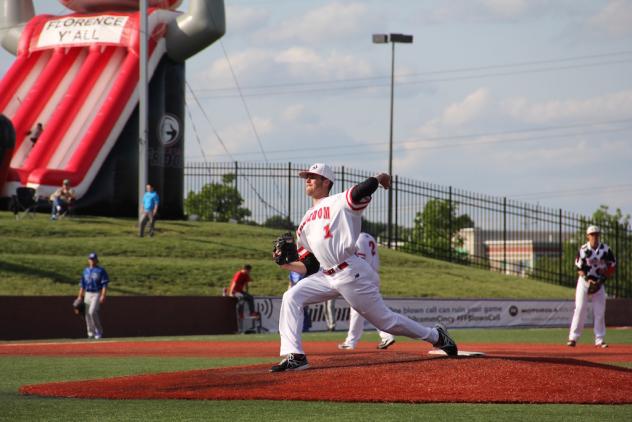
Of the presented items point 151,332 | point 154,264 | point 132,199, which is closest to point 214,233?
point 132,199

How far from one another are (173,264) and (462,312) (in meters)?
8.66

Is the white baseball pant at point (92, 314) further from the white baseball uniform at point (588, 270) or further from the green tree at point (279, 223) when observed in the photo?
the green tree at point (279, 223)

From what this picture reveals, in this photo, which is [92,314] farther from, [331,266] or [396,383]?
[396,383]

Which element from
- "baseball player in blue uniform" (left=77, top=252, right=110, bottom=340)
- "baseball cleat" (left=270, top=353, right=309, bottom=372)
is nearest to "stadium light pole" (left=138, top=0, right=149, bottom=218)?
"baseball player in blue uniform" (left=77, top=252, right=110, bottom=340)

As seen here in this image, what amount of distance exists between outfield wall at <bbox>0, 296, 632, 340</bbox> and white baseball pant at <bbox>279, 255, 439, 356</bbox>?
49.2 ft

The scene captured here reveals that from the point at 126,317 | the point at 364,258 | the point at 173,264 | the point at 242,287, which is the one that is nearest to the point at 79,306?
the point at 126,317

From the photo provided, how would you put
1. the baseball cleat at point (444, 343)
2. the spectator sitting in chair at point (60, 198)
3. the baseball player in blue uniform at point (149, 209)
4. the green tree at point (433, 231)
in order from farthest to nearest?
the green tree at point (433, 231), the spectator sitting in chair at point (60, 198), the baseball player in blue uniform at point (149, 209), the baseball cleat at point (444, 343)

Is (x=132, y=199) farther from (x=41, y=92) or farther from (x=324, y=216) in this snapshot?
(x=324, y=216)

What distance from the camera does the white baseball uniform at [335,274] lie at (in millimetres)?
10148

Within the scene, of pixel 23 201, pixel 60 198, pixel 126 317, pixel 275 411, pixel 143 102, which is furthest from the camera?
pixel 60 198

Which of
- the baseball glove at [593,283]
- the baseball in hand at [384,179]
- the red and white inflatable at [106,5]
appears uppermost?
the red and white inflatable at [106,5]

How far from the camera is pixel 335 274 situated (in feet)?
33.5

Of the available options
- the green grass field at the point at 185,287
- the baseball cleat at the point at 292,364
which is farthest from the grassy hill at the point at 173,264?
the baseball cleat at the point at 292,364

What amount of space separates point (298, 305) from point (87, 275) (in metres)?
13.4
